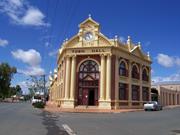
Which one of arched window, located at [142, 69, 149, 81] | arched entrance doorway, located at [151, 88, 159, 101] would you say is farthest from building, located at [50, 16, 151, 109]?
arched entrance doorway, located at [151, 88, 159, 101]

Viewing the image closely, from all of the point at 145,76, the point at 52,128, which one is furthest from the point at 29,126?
the point at 145,76

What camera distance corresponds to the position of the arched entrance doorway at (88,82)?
153 ft

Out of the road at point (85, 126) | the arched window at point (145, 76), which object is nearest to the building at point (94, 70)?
the arched window at point (145, 76)

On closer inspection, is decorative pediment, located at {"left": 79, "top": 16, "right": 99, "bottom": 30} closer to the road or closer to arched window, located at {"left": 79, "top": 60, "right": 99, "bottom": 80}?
arched window, located at {"left": 79, "top": 60, "right": 99, "bottom": 80}

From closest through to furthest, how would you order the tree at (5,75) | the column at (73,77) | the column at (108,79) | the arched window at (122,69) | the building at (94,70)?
the column at (108,79)
the building at (94,70)
the column at (73,77)
the arched window at (122,69)
the tree at (5,75)

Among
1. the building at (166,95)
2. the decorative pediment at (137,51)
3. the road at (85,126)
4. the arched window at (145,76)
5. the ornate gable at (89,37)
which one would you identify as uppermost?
the ornate gable at (89,37)

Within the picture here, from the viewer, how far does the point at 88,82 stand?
47062 millimetres

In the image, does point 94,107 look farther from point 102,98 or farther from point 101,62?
point 101,62

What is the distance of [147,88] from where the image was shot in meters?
57.0

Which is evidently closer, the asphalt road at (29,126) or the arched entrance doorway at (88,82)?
the asphalt road at (29,126)

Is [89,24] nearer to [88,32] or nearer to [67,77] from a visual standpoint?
[88,32]

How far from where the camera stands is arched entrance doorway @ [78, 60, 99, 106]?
4672 cm

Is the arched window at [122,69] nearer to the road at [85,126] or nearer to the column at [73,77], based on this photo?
the column at [73,77]

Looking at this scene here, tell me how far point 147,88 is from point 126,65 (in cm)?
918
